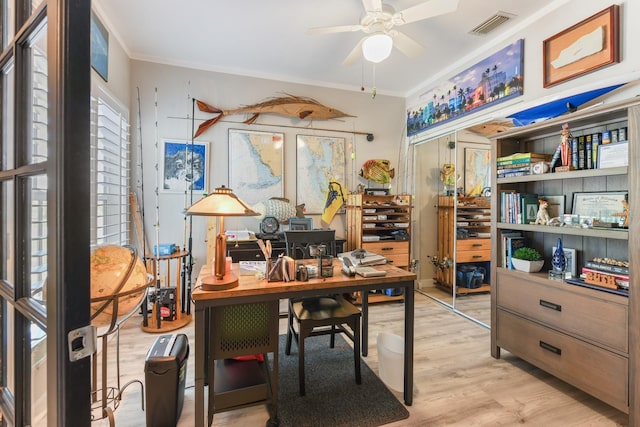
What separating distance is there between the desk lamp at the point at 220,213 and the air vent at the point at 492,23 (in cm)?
273

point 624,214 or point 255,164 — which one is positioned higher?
point 255,164

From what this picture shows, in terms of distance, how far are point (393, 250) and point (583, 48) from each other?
97.2 inches

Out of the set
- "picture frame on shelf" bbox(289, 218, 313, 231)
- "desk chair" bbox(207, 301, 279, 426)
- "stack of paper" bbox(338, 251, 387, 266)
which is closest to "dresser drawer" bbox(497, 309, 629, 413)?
"stack of paper" bbox(338, 251, 387, 266)

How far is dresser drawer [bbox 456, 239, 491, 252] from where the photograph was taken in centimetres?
326

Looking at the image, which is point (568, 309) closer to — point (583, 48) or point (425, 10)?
point (583, 48)

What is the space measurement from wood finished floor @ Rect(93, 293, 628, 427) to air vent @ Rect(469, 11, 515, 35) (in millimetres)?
2894

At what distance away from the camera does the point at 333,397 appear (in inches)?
72.7

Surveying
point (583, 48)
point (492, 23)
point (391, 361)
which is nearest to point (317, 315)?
point (391, 361)

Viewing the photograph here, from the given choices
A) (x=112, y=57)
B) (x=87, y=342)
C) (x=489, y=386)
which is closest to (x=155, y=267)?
(x=112, y=57)

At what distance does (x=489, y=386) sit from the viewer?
1981 mm

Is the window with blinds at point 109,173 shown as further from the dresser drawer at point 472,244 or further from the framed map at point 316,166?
the dresser drawer at point 472,244

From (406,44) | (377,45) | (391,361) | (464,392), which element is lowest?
(464,392)

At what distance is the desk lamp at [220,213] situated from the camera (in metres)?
1.46

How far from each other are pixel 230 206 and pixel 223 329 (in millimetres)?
657
